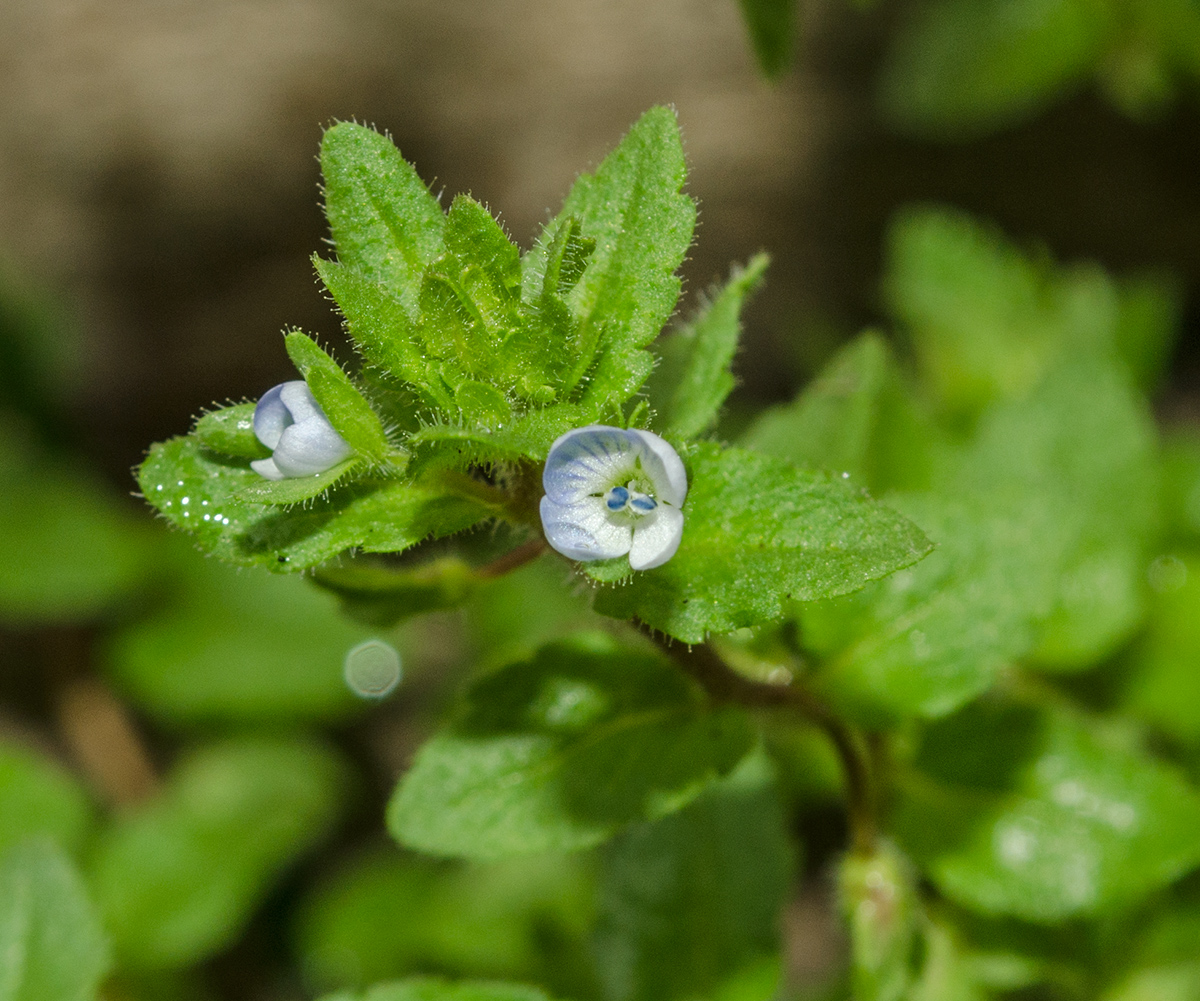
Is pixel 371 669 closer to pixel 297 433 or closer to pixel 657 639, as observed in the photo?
pixel 657 639

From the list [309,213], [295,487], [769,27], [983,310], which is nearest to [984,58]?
[983,310]

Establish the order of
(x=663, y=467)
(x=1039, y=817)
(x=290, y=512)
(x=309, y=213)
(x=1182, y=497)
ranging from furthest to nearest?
(x=309, y=213) < (x=1182, y=497) < (x=1039, y=817) < (x=290, y=512) < (x=663, y=467)

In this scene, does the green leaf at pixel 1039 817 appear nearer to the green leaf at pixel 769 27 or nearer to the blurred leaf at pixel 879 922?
the blurred leaf at pixel 879 922

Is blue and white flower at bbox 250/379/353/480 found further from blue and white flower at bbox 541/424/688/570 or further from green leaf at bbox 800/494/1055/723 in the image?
green leaf at bbox 800/494/1055/723

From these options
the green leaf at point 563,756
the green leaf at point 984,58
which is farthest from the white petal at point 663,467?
the green leaf at point 984,58

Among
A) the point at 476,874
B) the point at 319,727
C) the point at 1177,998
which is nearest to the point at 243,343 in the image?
the point at 319,727

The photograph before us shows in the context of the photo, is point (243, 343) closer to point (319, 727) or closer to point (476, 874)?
point (319, 727)
